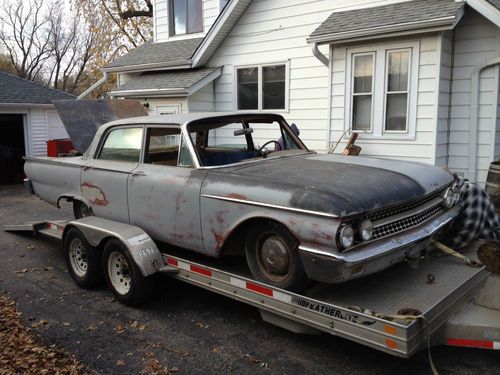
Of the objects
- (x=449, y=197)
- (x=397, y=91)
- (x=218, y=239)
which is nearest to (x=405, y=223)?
(x=449, y=197)

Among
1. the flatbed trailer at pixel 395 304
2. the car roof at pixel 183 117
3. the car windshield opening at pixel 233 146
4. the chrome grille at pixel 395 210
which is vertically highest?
the car roof at pixel 183 117

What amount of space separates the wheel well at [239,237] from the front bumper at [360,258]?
55 cm

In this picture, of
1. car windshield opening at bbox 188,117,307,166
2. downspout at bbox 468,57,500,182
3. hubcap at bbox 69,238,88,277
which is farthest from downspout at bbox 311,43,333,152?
hubcap at bbox 69,238,88,277

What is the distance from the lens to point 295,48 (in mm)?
9969

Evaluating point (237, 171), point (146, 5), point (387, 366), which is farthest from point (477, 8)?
point (146, 5)

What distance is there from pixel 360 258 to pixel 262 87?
7978 millimetres

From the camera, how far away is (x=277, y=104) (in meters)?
10.5

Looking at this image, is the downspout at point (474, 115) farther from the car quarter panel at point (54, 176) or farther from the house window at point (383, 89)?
the car quarter panel at point (54, 176)

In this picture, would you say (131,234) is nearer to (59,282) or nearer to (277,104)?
(59,282)

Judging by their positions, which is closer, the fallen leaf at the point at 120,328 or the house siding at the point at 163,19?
the fallen leaf at the point at 120,328

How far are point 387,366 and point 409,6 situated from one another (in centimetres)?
646

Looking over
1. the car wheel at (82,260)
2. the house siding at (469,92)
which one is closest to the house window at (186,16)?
the house siding at (469,92)

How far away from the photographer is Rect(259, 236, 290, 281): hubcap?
369 centimetres

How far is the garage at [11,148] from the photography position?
15.3 m
